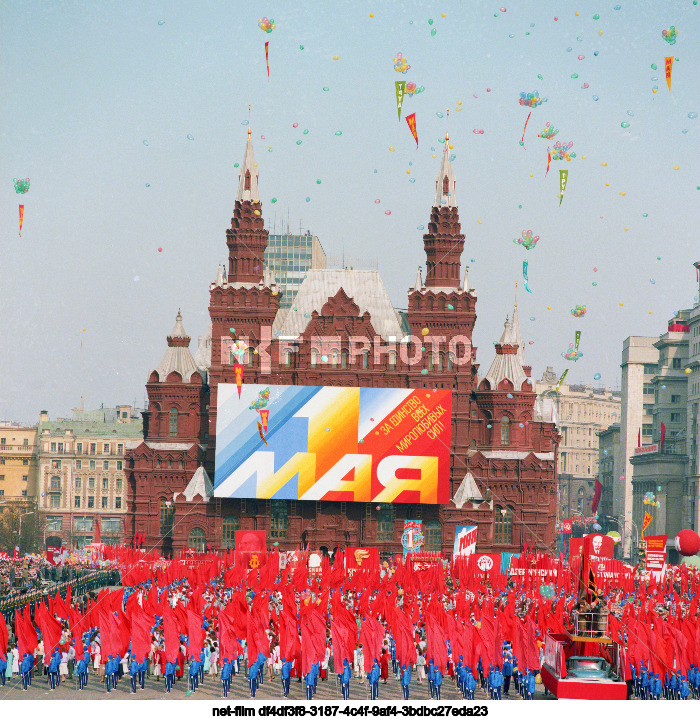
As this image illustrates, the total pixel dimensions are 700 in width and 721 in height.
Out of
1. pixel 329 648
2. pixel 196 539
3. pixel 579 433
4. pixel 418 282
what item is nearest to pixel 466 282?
pixel 418 282

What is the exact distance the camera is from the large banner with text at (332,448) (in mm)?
72625

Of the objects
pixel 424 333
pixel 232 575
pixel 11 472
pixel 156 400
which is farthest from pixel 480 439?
pixel 11 472

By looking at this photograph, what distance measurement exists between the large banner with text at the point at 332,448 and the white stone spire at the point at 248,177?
1451 centimetres

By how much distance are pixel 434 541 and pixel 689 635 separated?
1642 inches

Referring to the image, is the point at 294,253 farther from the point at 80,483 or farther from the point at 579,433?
the point at 579,433

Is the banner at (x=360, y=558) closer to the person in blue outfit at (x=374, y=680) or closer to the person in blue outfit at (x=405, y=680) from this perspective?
the person in blue outfit at (x=405, y=680)

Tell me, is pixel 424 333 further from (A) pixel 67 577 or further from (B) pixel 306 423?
(A) pixel 67 577

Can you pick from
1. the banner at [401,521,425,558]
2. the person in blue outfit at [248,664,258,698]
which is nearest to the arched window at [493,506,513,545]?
the banner at [401,521,425,558]

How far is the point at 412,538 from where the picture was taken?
71.6 m

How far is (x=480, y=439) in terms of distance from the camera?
258 feet

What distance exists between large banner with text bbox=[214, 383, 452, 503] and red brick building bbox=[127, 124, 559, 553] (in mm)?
3305

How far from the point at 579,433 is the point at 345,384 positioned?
338 feet

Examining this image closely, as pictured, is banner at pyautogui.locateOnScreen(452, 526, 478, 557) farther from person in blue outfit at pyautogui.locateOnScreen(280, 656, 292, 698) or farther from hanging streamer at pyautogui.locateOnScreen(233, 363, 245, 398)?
person in blue outfit at pyautogui.locateOnScreen(280, 656, 292, 698)

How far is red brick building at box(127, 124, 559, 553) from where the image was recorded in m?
75.8
